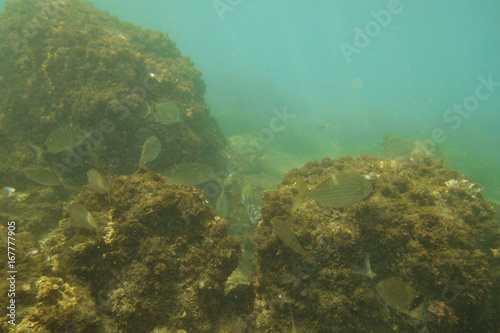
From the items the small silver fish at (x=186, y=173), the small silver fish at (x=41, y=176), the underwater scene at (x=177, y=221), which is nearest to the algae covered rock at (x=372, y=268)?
the underwater scene at (x=177, y=221)

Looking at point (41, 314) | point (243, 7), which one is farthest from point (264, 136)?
point (243, 7)

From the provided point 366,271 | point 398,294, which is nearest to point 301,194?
point 366,271

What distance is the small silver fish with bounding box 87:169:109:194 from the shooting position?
271cm

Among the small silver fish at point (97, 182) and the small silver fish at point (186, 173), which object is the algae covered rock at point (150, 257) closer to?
the small silver fish at point (97, 182)

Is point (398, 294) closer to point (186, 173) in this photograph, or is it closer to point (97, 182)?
point (186, 173)

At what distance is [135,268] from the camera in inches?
88.7

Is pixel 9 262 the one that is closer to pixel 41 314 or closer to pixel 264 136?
pixel 41 314

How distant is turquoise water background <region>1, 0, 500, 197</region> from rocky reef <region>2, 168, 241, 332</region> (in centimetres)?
1115

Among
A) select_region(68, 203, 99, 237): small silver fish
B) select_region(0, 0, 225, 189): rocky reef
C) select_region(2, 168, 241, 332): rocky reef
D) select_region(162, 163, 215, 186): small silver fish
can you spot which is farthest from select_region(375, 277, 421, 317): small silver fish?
select_region(0, 0, 225, 189): rocky reef

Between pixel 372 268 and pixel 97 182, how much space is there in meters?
3.72

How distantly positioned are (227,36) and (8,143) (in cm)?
14533

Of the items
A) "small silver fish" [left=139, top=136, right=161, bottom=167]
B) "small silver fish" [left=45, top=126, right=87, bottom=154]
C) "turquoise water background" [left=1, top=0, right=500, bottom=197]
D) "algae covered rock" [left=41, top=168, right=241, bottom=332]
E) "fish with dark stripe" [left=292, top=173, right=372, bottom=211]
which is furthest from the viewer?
"turquoise water background" [left=1, top=0, right=500, bottom=197]

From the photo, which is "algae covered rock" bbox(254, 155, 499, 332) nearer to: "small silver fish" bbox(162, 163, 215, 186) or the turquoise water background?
"small silver fish" bbox(162, 163, 215, 186)

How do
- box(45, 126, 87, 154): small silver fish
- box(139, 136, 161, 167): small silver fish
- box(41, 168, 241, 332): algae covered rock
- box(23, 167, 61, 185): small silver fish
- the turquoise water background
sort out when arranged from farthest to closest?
the turquoise water background, box(23, 167, 61, 185): small silver fish, box(45, 126, 87, 154): small silver fish, box(139, 136, 161, 167): small silver fish, box(41, 168, 241, 332): algae covered rock
